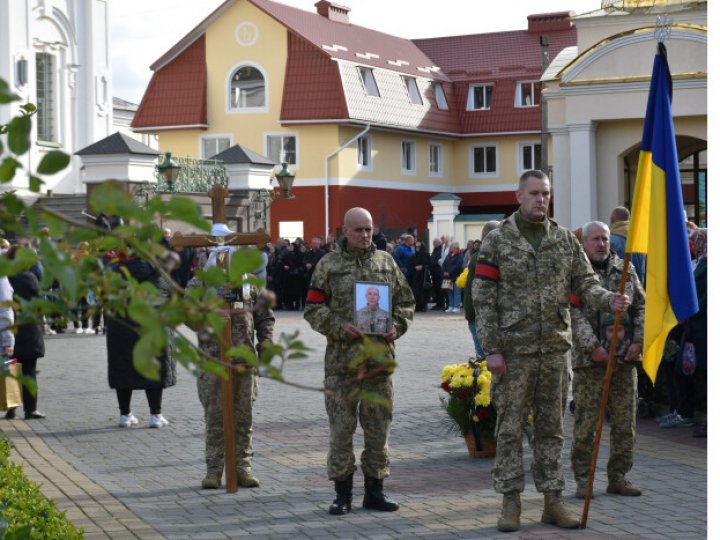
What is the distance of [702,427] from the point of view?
37.5 ft

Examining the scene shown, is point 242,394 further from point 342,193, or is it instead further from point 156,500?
point 342,193

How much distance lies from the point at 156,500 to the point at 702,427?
16.3 feet

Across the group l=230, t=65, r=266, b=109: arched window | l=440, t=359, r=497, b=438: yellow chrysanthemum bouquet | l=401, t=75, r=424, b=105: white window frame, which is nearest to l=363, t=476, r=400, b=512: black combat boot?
l=440, t=359, r=497, b=438: yellow chrysanthemum bouquet

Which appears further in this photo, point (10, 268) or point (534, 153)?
point (534, 153)

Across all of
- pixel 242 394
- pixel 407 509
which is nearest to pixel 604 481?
pixel 407 509

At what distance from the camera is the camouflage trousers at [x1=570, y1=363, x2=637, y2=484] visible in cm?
864

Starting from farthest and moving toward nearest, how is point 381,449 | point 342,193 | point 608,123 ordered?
point 342,193 < point 608,123 < point 381,449

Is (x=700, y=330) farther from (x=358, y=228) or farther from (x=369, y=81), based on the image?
(x=369, y=81)

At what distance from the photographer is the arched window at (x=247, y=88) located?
50.6 metres

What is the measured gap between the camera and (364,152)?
50.8 m

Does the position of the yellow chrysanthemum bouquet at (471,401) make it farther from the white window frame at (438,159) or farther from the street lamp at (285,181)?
the white window frame at (438,159)

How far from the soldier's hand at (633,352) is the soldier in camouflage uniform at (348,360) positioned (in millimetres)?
1482

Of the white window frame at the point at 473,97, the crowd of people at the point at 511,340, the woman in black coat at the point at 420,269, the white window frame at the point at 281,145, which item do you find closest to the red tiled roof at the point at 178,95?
A: the white window frame at the point at 281,145

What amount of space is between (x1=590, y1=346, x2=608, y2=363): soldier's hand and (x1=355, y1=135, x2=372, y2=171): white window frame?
41736 mm
